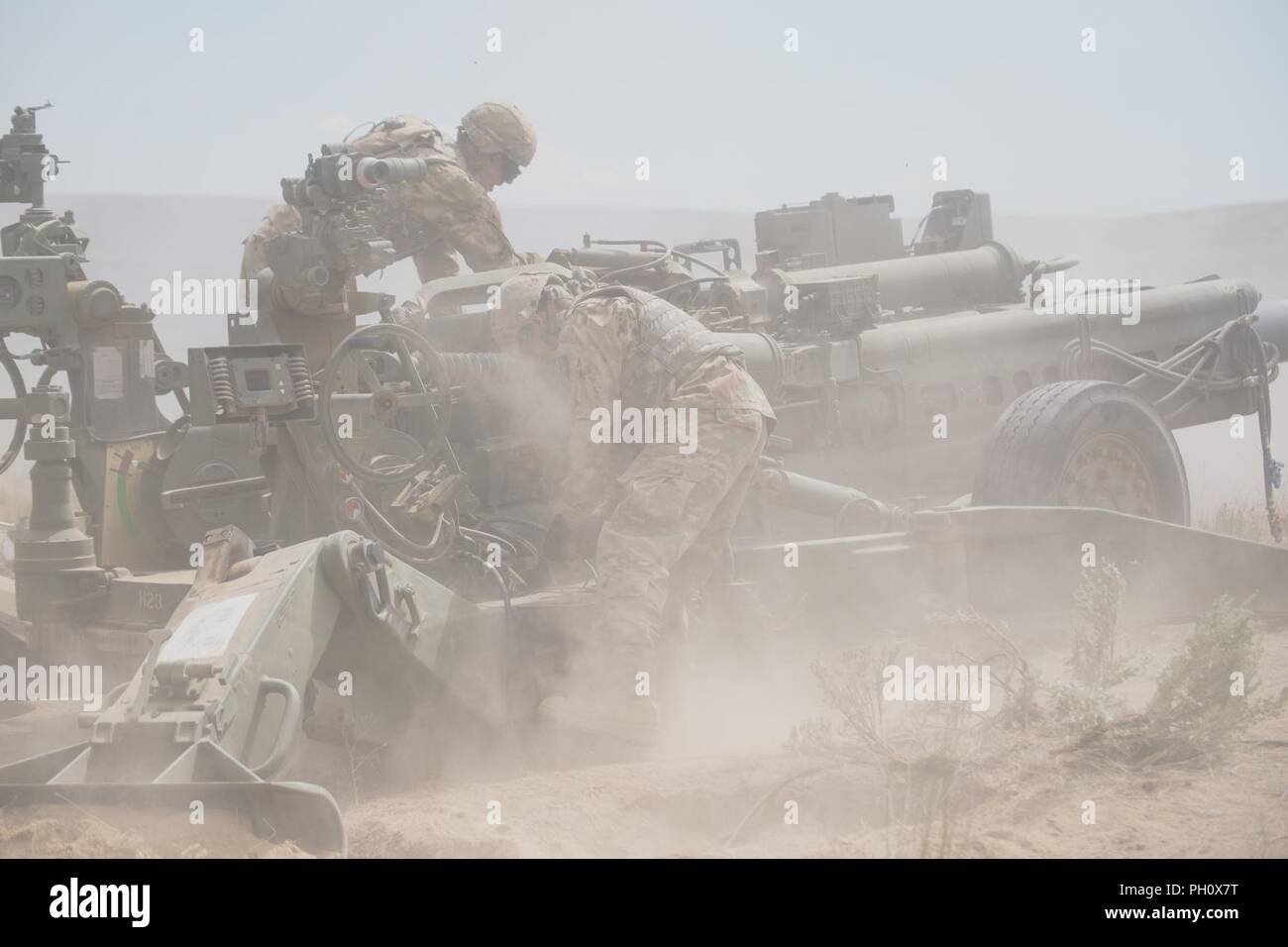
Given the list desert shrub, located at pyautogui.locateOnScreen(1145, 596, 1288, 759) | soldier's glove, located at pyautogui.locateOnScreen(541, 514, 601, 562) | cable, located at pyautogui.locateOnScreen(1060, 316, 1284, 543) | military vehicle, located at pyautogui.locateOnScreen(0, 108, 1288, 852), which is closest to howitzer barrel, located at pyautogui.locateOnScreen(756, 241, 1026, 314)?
military vehicle, located at pyautogui.locateOnScreen(0, 108, 1288, 852)

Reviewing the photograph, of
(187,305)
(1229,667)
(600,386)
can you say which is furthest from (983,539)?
(187,305)

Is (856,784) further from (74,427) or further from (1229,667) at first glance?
(74,427)

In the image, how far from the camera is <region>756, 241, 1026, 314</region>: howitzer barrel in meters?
9.06

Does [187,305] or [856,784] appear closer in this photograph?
[856,784]

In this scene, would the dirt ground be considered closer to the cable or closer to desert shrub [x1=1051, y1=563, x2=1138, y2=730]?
desert shrub [x1=1051, y1=563, x2=1138, y2=730]

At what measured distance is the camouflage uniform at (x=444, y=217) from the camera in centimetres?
788

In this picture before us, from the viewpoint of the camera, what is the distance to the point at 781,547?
6.68 m

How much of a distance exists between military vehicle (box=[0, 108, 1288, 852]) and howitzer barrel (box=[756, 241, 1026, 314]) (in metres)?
0.07

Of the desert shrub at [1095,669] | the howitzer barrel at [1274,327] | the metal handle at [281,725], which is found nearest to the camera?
the metal handle at [281,725]

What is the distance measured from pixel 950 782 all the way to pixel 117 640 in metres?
3.16
